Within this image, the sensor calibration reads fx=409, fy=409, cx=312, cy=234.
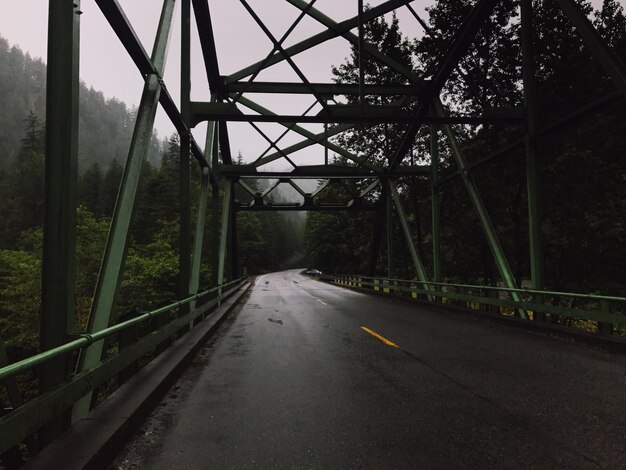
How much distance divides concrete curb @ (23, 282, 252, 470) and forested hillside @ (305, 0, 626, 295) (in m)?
10.1

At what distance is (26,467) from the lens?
2.83m

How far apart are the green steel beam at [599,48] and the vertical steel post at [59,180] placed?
8.97 meters

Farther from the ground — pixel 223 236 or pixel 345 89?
pixel 345 89

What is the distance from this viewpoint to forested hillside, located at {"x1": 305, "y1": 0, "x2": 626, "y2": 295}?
14.9 meters

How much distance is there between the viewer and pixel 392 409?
176 inches

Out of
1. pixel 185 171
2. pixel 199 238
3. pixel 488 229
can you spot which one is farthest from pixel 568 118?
pixel 199 238

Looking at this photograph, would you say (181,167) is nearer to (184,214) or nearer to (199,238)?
(184,214)

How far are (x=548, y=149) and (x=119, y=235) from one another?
54.0 feet

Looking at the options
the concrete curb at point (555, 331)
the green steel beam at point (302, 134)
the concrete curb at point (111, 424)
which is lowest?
the concrete curb at point (555, 331)

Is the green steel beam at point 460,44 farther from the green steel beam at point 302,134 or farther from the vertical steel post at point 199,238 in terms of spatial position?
the vertical steel post at point 199,238

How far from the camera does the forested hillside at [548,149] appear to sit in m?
14.9

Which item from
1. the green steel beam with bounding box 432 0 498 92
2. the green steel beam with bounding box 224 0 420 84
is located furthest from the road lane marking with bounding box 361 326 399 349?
the green steel beam with bounding box 432 0 498 92

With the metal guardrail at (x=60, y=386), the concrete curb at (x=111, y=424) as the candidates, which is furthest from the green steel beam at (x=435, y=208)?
the metal guardrail at (x=60, y=386)

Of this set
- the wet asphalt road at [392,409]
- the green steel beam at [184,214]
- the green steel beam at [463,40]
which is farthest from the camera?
the green steel beam at [463,40]
